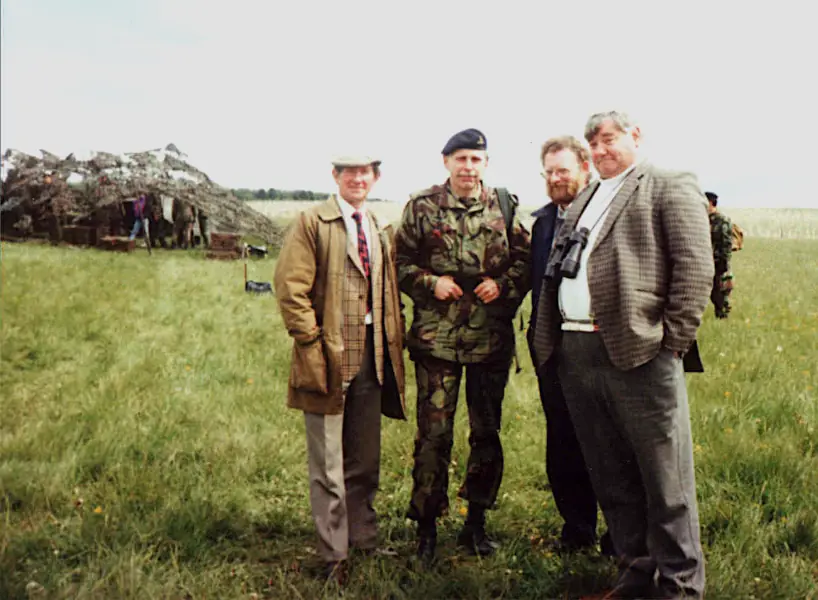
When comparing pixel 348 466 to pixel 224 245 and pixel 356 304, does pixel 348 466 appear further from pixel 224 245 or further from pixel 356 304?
pixel 224 245

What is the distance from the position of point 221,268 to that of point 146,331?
23.7 feet

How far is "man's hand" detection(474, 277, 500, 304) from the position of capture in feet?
11.7

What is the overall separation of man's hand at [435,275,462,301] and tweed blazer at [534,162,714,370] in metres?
0.90

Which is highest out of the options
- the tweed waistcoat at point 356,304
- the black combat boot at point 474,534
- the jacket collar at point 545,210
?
the jacket collar at point 545,210

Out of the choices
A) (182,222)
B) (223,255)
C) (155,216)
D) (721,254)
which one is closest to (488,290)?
(721,254)

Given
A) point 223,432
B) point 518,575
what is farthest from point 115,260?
point 518,575

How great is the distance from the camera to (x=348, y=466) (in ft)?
12.3

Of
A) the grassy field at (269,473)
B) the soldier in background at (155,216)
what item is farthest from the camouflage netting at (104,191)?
the grassy field at (269,473)

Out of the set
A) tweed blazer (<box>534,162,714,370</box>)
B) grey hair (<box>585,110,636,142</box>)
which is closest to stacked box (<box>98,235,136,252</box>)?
grey hair (<box>585,110,636,142</box>)

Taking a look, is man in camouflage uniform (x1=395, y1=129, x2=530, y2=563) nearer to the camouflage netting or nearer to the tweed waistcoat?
the tweed waistcoat

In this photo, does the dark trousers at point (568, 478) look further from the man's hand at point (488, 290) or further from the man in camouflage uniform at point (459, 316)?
the man's hand at point (488, 290)

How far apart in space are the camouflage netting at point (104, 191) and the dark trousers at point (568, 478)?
18269 mm

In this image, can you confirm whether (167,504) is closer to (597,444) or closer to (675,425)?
(597,444)

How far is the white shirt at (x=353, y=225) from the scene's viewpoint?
3.47 m
